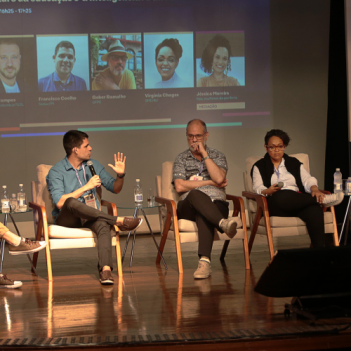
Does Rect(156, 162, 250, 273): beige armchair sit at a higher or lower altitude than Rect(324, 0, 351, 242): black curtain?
lower

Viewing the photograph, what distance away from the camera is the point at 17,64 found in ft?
19.4

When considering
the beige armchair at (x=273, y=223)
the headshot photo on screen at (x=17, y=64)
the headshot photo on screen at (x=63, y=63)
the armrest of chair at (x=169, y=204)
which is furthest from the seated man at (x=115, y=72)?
the beige armchair at (x=273, y=223)

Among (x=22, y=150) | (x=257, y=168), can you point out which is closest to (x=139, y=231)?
(x=22, y=150)

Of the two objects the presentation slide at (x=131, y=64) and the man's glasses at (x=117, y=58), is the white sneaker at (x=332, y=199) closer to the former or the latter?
the presentation slide at (x=131, y=64)

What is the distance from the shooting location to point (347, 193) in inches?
167

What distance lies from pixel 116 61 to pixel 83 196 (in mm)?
2554

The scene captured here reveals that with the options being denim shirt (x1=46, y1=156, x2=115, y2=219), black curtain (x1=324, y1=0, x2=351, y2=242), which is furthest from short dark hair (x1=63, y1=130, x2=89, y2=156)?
black curtain (x1=324, y1=0, x2=351, y2=242)

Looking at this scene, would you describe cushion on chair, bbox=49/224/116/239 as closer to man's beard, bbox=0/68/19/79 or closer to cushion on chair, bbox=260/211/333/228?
cushion on chair, bbox=260/211/333/228

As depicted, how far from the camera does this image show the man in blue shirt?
5965 mm

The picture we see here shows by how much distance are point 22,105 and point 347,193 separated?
3.94m

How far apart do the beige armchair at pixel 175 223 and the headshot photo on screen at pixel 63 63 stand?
7.14 ft

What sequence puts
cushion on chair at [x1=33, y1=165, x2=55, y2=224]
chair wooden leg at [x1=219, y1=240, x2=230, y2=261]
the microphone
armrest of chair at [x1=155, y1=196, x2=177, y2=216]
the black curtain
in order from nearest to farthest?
armrest of chair at [x1=155, y1=196, x2=177, y2=216] → the microphone → cushion on chair at [x1=33, y1=165, x2=55, y2=224] → chair wooden leg at [x1=219, y1=240, x2=230, y2=261] → the black curtain

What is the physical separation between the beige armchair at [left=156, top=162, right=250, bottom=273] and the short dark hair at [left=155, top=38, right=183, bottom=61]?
218cm
